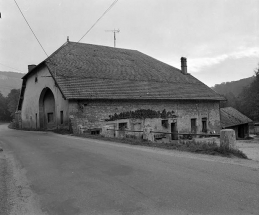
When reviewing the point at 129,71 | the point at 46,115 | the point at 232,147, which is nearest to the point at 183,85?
the point at 129,71

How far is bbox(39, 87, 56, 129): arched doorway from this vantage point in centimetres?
2317

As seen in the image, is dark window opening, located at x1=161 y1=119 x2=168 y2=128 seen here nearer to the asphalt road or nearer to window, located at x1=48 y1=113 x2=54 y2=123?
window, located at x1=48 y1=113 x2=54 y2=123

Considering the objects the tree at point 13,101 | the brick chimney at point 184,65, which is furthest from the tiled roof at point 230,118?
the tree at point 13,101

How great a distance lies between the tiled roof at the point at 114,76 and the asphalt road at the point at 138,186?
36.8 feet

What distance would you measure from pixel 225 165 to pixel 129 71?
719 inches

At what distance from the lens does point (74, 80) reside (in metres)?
18.7

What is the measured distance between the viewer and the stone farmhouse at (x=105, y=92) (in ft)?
59.9

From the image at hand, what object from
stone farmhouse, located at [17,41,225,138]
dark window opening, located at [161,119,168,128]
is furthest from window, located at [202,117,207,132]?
dark window opening, located at [161,119,168,128]

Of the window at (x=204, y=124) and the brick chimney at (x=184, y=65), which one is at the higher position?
the brick chimney at (x=184, y=65)

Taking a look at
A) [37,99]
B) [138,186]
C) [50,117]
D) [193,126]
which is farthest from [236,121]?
[138,186]

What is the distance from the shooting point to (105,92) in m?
19.1

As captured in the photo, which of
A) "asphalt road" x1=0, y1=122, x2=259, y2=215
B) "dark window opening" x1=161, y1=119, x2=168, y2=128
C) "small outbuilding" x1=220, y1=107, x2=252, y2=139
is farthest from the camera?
"small outbuilding" x1=220, y1=107, x2=252, y2=139

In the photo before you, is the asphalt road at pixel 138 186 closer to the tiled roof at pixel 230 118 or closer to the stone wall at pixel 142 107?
the stone wall at pixel 142 107

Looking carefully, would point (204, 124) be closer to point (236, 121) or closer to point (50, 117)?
point (236, 121)
